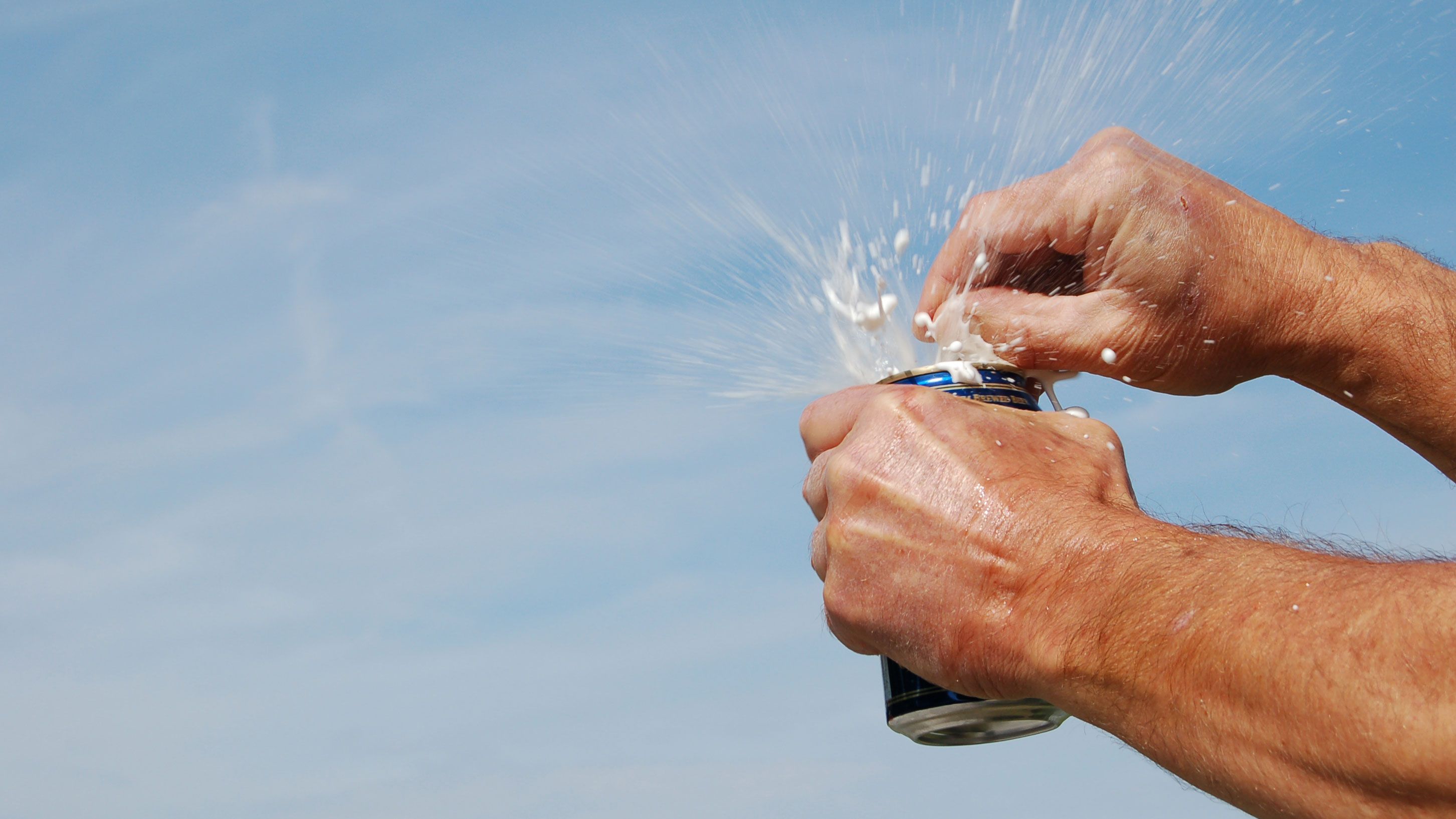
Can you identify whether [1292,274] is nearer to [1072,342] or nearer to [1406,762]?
[1072,342]

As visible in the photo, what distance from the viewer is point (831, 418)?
245 centimetres

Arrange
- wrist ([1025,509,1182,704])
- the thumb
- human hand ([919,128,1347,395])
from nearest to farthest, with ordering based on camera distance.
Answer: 1. wrist ([1025,509,1182,704])
2. the thumb
3. human hand ([919,128,1347,395])

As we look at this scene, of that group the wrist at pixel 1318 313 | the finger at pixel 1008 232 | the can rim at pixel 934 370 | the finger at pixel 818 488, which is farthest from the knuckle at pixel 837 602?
the wrist at pixel 1318 313

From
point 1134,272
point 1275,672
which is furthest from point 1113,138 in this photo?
point 1275,672

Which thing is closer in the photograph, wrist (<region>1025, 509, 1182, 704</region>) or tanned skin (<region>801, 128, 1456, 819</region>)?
tanned skin (<region>801, 128, 1456, 819</region>)

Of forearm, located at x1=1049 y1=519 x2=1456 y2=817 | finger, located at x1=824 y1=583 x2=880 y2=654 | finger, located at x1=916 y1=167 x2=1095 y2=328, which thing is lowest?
forearm, located at x1=1049 y1=519 x2=1456 y2=817

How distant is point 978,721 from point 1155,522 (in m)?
0.62

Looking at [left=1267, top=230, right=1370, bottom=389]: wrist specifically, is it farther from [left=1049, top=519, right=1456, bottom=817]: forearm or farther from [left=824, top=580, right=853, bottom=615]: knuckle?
[left=824, top=580, right=853, bottom=615]: knuckle

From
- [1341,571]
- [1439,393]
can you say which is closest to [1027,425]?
[1341,571]

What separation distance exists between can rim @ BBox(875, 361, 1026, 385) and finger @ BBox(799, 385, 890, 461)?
7 centimetres

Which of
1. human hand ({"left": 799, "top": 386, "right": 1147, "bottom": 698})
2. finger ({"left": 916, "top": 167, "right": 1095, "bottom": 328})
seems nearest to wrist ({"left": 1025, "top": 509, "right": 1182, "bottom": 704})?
human hand ({"left": 799, "top": 386, "right": 1147, "bottom": 698})

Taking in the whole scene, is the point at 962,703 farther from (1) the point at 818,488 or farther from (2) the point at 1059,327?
(2) the point at 1059,327

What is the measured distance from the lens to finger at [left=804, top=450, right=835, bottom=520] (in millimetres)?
2383

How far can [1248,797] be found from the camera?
1.69 metres
